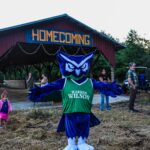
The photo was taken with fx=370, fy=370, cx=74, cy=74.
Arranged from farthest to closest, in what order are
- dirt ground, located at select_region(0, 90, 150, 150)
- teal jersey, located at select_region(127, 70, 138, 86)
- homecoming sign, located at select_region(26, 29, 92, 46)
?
homecoming sign, located at select_region(26, 29, 92, 46) → teal jersey, located at select_region(127, 70, 138, 86) → dirt ground, located at select_region(0, 90, 150, 150)

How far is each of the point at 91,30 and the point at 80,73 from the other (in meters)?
16.4

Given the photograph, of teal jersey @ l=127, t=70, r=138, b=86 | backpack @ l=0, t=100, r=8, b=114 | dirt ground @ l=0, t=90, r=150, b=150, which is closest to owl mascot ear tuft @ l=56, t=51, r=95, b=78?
dirt ground @ l=0, t=90, r=150, b=150

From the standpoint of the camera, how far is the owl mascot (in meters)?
5.99

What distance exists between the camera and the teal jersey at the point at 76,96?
599 cm

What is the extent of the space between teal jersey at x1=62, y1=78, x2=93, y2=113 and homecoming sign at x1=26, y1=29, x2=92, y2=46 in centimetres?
1391

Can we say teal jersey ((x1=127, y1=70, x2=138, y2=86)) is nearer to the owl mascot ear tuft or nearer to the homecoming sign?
the owl mascot ear tuft

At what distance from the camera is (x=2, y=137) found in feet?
27.2

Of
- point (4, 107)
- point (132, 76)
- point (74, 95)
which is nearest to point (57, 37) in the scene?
point (132, 76)

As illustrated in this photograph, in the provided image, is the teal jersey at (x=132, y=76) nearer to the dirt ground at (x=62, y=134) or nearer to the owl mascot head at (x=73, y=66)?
the dirt ground at (x=62, y=134)

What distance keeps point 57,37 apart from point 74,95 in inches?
593

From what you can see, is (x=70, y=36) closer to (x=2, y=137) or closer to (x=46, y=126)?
(x=46, y=126)

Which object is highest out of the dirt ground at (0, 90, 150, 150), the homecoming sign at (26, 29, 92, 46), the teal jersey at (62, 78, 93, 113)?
the homecoming sign at (26, 29, 92, 46)

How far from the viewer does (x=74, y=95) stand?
6.01 meters

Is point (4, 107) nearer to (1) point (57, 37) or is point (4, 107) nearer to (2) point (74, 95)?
(2) point (74, 95)
